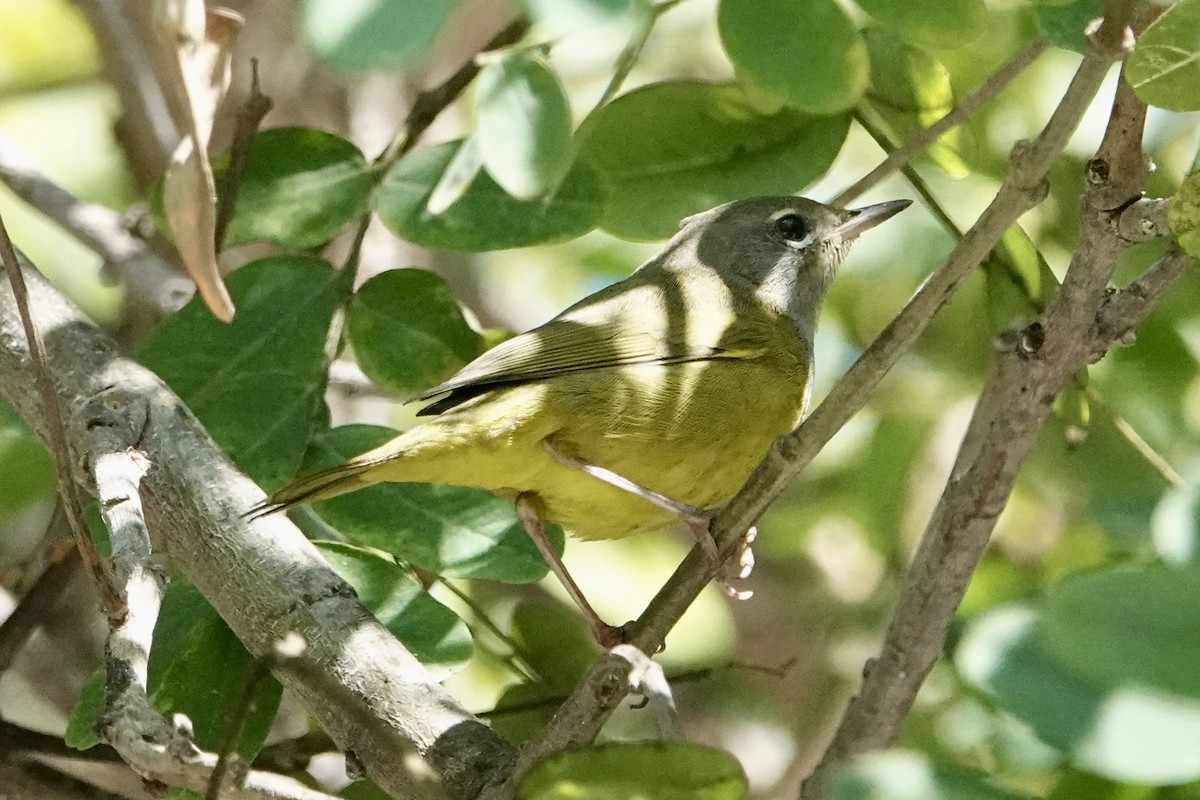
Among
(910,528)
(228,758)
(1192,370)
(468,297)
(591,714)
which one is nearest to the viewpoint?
(228,758)

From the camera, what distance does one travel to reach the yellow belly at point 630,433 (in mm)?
2949

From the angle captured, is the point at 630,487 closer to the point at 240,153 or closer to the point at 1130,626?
the point at 240,153

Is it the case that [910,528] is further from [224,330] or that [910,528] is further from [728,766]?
[728,766]

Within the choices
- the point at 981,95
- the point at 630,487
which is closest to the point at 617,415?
the point at 630,487

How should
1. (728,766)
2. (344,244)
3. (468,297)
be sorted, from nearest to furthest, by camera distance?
(728,766) < (344,244) < (468,297)

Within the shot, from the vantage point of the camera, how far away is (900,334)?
6.75ft

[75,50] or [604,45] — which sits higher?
[75,50]

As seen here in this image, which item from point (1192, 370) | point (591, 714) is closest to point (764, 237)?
point (1192, 370)

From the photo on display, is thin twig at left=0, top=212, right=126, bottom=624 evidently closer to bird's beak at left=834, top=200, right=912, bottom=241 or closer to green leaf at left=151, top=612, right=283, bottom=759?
green leaf at left=151, top=612, right=283, bottom=759

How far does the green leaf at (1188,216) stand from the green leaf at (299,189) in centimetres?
168

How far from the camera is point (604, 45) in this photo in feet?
7.18

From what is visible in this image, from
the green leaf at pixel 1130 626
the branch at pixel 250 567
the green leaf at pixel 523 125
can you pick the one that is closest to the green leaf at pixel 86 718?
the branch at pixel 250 567

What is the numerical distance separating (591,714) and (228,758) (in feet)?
1.77

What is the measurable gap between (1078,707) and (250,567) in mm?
1622
